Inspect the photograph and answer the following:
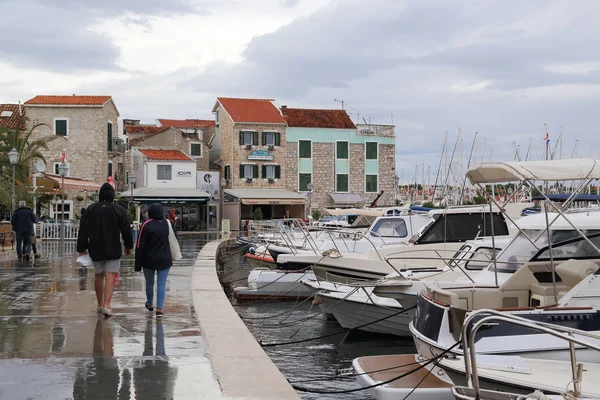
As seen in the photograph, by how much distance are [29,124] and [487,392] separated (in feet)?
177

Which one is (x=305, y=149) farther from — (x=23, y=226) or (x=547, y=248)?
(x=547, y=248)

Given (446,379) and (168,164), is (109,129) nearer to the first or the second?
(168,164)

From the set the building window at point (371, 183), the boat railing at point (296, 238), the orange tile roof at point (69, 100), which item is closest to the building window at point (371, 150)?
the building window at point (371, 183)

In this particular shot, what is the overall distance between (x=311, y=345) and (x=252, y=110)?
2017 inches

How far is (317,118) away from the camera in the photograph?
213 feet

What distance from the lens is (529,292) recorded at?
10172 mm

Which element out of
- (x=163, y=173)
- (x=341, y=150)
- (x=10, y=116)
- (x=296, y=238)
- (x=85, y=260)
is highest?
(x=10, y=116)

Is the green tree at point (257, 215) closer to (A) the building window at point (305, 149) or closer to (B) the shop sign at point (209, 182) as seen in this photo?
(B) the shop sign at point (209, 182)

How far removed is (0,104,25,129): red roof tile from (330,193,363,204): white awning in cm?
2490

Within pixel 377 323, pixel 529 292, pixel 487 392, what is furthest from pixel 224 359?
pixel 377 323

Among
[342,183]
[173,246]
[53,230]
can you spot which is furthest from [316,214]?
[173,246]

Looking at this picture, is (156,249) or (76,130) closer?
(156,249)

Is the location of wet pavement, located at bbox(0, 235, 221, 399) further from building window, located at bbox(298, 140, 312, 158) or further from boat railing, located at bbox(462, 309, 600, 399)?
building window, located at bbox(298, 140, 312, 158)

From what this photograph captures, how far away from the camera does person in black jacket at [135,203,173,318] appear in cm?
1101
